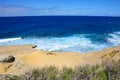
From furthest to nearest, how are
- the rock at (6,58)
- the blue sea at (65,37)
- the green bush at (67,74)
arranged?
1. the blue sea at (65,37)
2. the rock at (6,58)
3. the green bush at (67,74)

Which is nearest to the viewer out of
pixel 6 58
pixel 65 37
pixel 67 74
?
pixel 67 74

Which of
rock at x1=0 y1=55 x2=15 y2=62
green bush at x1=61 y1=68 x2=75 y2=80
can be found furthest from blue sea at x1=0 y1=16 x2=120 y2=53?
green bush at x1=61 y1=68 x2=75 y2=80

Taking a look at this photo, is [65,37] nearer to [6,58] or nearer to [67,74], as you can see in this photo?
→ [6,58]

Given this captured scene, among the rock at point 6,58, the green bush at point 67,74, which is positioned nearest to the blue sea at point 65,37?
the rock at point 6,58

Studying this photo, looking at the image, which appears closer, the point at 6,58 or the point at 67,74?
the point at 67,74

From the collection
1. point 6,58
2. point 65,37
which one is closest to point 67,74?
point 6,58

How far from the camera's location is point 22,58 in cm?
1722

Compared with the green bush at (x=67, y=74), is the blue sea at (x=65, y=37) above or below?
below

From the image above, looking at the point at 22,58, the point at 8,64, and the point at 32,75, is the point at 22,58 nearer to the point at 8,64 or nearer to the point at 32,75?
the point at 8,64

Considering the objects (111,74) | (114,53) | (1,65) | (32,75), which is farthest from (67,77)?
(114,53)

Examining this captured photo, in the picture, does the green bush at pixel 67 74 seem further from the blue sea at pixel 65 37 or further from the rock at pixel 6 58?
the blue sea at pixel 65 37

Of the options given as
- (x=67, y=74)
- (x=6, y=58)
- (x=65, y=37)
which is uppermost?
(x=67, y=74)

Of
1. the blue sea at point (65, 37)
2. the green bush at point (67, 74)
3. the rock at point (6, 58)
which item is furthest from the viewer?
the blue sea at point (65, 37)

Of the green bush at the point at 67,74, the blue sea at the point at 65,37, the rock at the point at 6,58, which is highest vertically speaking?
the green bush at the point at 67,74
